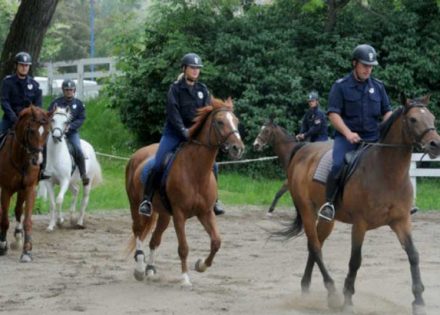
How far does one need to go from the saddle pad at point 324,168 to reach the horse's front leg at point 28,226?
4693mm

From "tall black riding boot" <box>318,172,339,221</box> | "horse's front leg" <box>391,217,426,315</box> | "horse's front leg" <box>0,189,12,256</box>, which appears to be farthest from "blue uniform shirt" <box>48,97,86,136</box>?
"horse's front leg" <box>391,217,426,315</box>

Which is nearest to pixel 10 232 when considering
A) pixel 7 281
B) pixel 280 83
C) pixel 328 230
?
pixel 7 281

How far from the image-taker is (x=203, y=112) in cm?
1106

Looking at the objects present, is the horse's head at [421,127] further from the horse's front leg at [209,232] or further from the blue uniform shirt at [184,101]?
the blue uniform shirt at [184,101]

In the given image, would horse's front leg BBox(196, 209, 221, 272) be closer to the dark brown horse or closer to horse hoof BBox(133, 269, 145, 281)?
horse hoof BBox(133, 269, 145, 281)

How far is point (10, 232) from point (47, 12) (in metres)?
4.11

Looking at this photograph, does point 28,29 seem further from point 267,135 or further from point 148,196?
point 148,196

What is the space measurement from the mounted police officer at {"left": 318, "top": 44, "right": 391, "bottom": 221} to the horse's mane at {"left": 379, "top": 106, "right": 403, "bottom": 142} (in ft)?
0.95

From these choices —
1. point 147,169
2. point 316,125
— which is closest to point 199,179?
point 147,169

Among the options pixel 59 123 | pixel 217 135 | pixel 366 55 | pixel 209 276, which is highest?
pixel 366 55

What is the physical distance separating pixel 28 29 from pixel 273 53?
11.1 metres

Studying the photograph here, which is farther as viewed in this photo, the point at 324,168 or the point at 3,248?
the point at 3,248

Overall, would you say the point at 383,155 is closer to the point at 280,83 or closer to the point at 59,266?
the point at 59,266

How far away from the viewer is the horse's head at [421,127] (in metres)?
9.02
